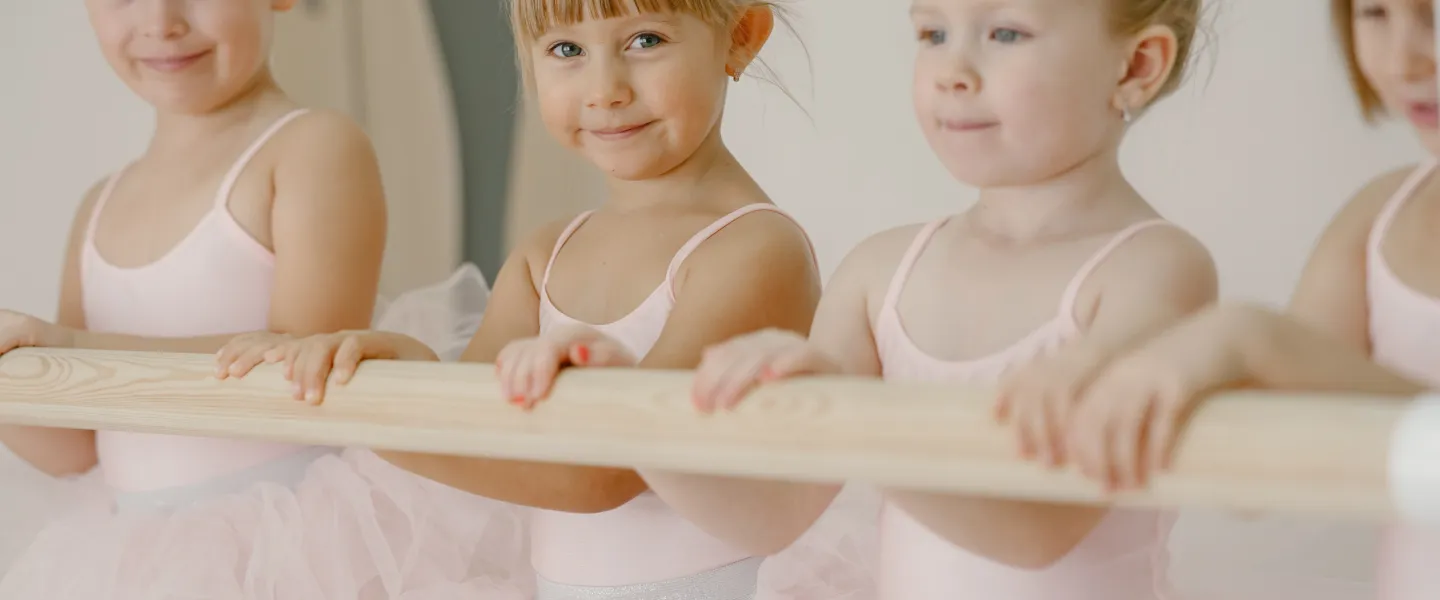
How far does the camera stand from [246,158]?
1.00m

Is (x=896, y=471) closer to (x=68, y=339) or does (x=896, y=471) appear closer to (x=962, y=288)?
(x=962, y=288)

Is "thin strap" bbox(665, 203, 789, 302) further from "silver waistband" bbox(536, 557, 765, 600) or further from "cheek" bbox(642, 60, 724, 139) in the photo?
"silver waistband" bbox(536, 557, 765, 600)

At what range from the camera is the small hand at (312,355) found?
0.66 metres

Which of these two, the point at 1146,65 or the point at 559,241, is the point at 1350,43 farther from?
the point at 559,241

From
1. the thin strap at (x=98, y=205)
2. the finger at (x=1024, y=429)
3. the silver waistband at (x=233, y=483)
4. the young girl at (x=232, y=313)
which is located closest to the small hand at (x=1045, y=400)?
the finger at (x=1024, y=429)

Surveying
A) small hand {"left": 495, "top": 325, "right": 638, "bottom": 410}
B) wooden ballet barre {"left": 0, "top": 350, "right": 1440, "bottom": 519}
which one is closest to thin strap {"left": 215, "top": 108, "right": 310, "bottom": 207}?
wooden ballet barre {"left": 0, "top": 350, "right": 1440, "bottom": 519}

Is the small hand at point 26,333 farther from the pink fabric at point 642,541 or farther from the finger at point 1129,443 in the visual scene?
the finger at point 1129,443

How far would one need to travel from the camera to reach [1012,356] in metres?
0.65

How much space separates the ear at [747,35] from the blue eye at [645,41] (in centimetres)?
5

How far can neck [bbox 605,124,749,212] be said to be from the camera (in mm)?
833

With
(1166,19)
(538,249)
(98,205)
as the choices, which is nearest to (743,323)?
(538,249)

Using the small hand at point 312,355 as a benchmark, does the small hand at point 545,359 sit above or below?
above

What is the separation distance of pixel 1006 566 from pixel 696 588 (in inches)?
8.8

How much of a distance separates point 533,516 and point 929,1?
430mm
